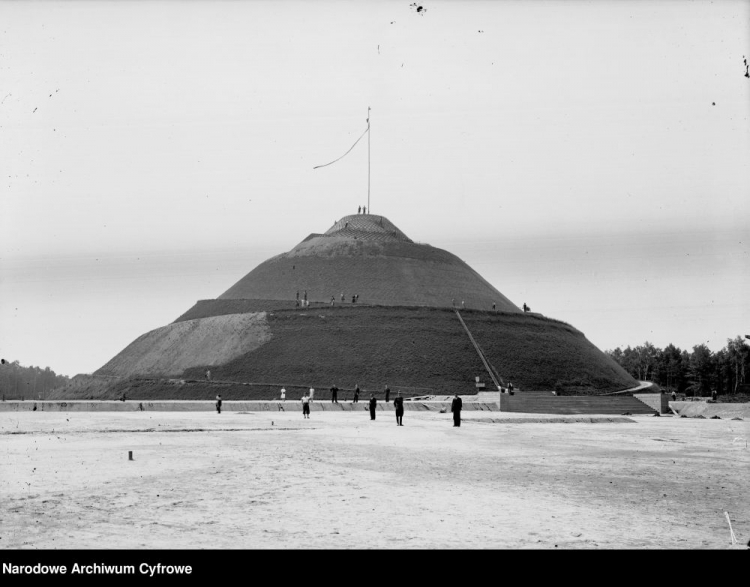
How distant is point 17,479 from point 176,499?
4.09m

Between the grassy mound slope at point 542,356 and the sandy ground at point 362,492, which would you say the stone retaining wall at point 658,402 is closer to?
the grassy mound slope at point 542,356

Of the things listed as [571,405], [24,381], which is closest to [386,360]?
[571,405]

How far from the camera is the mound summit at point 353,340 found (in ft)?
220

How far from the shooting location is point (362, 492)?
14.2 metres

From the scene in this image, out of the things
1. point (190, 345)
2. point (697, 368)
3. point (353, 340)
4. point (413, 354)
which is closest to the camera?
point (413, 354)

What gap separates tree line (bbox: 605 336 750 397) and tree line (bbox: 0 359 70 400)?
101 metres

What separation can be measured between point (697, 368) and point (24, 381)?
130m

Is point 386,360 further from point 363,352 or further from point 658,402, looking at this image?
point 658,402

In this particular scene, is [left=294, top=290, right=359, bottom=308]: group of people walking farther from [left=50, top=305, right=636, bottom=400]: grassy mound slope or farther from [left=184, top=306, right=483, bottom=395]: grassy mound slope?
[left=184, top=306, right=483, bottom=395]: grassy mound slope

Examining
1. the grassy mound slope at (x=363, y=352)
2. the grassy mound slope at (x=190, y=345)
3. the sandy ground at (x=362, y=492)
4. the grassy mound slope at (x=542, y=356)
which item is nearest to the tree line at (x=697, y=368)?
the grassy mound slope at (x=542, y=356)

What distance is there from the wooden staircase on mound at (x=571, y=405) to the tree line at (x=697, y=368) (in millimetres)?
55962

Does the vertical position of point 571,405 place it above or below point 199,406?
below

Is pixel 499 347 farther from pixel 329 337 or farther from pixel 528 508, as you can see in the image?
pixel 528 508

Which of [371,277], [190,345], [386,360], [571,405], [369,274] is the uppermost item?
[369,274]
